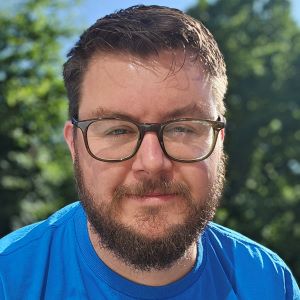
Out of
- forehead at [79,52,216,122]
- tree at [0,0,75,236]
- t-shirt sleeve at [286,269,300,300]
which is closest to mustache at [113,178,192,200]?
forehead at [79,52,216,122]

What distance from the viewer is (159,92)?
5.50ft

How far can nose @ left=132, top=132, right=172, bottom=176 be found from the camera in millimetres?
1620

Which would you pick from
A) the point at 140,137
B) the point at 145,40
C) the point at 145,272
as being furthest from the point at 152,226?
the point at 145,40

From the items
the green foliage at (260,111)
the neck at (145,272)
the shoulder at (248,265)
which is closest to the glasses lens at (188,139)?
the neck at (145,272)

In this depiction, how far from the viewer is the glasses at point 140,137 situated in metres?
1.68

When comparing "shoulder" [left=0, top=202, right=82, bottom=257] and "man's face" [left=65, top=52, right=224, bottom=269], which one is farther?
"shoulder" [left=0, top=202, right=82, bottom=257]

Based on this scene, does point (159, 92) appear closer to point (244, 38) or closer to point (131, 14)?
point (131, 14)

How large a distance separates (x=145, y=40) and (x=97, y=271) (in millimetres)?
897

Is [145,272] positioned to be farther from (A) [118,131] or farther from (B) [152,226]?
(A) [118,131]

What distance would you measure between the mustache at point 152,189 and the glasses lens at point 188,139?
0.34 ft

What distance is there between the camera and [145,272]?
1775 mm

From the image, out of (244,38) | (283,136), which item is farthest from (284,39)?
(283,136)

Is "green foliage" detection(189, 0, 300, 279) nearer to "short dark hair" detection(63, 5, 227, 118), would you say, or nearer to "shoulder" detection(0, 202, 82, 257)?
"shoulder" detection(0, 202, 82, 257)

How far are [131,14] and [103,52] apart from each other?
0.66ft
